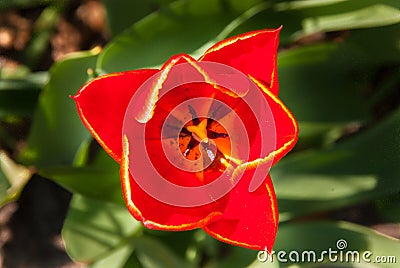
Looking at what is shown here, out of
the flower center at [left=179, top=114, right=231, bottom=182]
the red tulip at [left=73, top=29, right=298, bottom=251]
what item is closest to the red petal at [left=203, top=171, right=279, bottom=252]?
the red tulip at [left=73, top=29, right=298, bottom=251]

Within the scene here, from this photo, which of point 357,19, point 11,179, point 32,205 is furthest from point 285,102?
point 32,205

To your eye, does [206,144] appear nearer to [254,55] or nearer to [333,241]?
[254,55]

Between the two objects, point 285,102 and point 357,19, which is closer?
point 357,19

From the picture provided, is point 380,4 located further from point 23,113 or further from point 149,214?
point 23,113

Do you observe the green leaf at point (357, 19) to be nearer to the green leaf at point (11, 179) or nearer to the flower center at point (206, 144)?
the flower center at point (206, 144)

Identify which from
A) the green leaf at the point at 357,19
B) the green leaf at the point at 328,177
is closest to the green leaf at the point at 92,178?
the green leaf at the point at 328,177

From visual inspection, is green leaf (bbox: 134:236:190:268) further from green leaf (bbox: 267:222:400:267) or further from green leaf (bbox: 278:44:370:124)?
green leaf (bbox: 278:44:370:124)

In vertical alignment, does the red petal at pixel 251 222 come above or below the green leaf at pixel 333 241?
above
